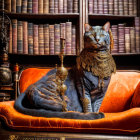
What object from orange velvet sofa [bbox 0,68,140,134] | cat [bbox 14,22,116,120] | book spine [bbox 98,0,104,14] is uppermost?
book spine [bbox 98,0,104,14]

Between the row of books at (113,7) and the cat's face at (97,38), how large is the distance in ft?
2.28

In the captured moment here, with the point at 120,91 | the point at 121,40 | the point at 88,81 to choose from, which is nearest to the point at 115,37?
the point at 121,40

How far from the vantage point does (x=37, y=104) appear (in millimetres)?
1220

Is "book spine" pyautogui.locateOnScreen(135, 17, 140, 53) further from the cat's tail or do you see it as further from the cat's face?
the cat's tail

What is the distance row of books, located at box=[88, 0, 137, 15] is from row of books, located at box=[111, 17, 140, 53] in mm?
134

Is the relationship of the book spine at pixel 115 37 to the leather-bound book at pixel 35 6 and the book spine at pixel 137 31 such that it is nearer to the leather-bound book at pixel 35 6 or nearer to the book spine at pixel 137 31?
the book spine at pixel 137 31

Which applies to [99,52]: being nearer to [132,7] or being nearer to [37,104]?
[37,104]

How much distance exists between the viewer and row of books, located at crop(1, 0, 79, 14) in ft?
6.69

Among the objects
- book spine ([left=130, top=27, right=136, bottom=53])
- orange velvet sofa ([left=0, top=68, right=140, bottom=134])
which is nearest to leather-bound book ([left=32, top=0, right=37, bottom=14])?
book spine ([left=130, top=27, right=136, bottom=53])

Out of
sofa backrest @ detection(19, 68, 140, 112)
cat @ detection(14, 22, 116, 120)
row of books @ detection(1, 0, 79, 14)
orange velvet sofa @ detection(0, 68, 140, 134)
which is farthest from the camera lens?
row of books @ detection(1, 0, 79, 14)

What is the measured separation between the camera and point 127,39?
2.06 metres

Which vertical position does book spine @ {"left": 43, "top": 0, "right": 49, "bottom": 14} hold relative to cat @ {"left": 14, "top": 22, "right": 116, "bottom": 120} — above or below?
above

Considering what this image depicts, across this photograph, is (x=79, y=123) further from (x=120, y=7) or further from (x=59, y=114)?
(x=120, y=7)

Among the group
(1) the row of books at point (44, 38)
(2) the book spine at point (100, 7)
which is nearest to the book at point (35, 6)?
(1) the row of books at point (44, 38)
